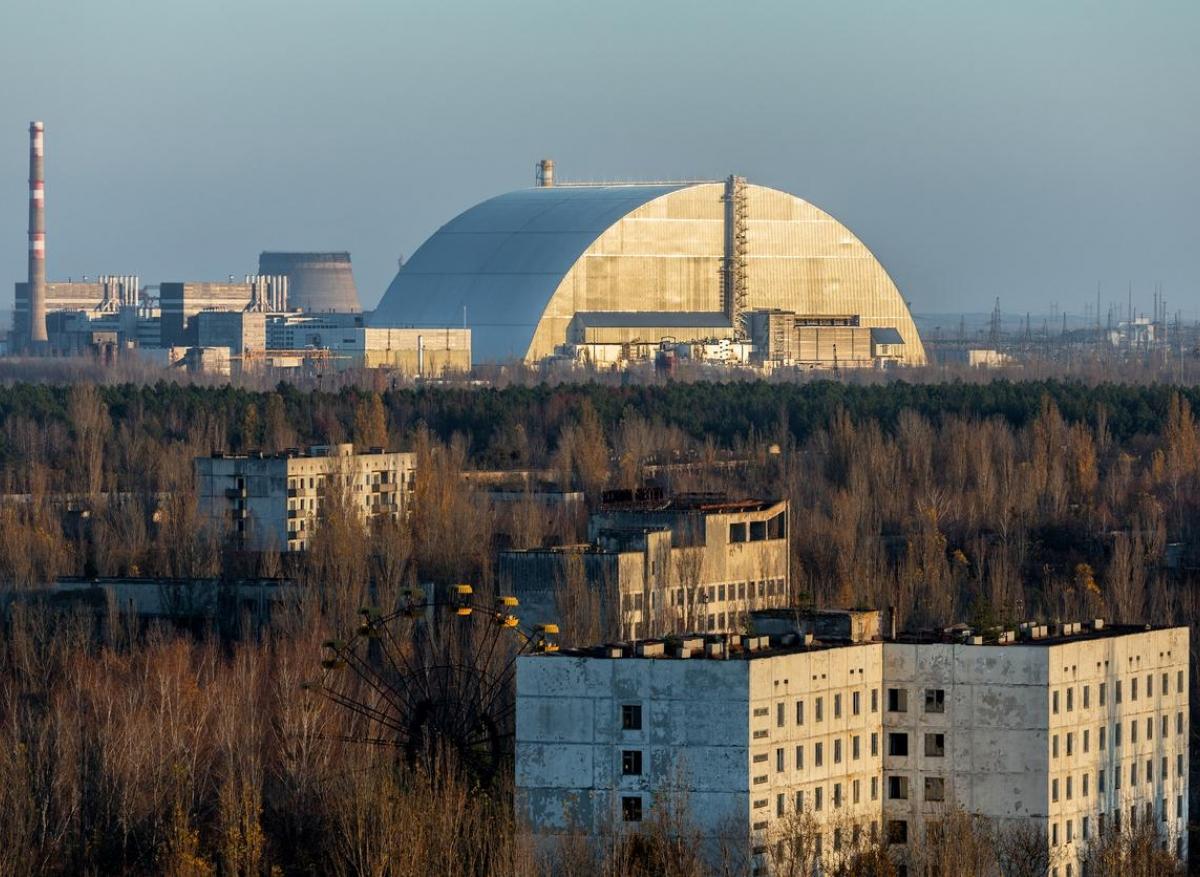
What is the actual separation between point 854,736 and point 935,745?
61 centimetres

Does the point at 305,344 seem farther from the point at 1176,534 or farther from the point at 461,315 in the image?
the point at 1176,534

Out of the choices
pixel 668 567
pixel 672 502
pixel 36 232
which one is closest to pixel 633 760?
pixel 668 567

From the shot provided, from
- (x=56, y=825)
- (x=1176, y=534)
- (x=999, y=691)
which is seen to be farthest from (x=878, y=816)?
(x=1176, y=534)

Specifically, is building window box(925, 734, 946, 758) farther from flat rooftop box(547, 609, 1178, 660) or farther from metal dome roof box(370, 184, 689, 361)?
metal dome roof box(370, 184, 689, 361)

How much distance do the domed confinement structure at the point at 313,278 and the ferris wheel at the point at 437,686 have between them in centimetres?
9160

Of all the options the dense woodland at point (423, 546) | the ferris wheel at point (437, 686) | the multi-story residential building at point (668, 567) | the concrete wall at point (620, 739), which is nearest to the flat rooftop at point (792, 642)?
the concrete wall at point (620, 739)

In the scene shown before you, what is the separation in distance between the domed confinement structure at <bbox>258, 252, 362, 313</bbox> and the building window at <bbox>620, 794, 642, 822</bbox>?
333ft

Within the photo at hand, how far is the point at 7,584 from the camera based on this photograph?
1316 inches

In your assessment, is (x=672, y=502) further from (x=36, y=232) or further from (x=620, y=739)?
(x=36, y=232)

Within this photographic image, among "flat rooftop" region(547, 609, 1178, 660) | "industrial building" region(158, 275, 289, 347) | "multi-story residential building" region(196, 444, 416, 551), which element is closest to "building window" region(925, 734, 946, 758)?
"flat rooftop" region(547, 609, 1178, 660)

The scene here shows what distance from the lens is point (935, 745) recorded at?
69.4ft

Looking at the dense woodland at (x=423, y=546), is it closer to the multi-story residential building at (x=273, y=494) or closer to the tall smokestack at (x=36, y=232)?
the multi-story residential building at (x=273, y=494)

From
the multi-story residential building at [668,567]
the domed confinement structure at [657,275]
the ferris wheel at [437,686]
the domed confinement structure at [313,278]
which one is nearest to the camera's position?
the ferris wheel at [437,686]

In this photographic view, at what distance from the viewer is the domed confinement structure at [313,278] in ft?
398
